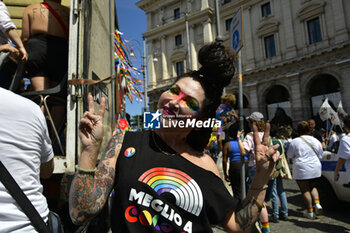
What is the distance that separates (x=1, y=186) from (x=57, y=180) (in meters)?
1.51

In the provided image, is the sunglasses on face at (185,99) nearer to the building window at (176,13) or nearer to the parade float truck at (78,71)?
the parade float truck at (78,71)

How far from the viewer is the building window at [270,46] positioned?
23.8 metres

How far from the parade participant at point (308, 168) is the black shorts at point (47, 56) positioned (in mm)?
4636

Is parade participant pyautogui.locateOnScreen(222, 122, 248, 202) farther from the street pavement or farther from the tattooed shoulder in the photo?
the tattooed shoulder

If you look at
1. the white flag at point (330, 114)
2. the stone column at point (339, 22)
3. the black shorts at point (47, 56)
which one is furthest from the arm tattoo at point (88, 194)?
the stone column at point (339, 22)

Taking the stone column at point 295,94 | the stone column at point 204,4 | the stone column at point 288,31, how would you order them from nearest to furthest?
the stone column at point 295,94
the stone column at point 288,31
the stone column at point 204,4

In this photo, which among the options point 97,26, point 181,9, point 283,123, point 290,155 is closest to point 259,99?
point 283,123

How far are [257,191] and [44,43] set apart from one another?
2.76 m

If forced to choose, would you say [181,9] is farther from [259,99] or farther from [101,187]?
[101,187]

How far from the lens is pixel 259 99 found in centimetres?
2323

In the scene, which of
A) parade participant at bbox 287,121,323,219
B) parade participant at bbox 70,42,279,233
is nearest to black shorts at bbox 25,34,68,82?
parade participant at bbox 70,42,279,233

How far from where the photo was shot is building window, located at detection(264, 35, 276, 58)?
23.8m

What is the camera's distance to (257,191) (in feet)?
4.42

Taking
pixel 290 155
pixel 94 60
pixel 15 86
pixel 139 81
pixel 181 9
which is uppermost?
pixel 181 9
